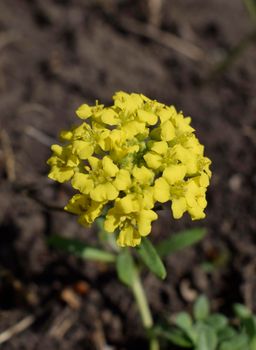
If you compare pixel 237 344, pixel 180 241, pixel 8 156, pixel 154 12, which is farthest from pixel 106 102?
pixel 237 344

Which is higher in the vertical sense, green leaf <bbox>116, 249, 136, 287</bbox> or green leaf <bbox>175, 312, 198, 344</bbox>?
green leaf <bbox>116, 249, 136, 287</bbox>

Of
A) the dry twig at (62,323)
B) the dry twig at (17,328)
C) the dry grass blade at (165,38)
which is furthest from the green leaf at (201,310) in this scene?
the dry grass blade at (165,38)

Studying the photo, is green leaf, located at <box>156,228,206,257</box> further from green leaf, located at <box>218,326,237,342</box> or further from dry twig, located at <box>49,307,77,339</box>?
dry twig, located at <box>49,307,77,339</box>

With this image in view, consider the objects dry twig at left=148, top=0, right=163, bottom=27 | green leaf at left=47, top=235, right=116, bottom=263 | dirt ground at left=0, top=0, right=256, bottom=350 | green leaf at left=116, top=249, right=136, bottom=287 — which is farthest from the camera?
dry twig at left=148, top=0, right=163, bottom=27

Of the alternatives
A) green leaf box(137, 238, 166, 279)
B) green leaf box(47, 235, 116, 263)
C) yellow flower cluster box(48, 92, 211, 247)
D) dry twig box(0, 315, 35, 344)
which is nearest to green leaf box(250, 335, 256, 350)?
green leaf box(137, 238, 166, 279)

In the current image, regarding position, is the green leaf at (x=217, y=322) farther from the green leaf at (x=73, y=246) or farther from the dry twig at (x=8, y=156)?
the dry twig at (x=8, y=156)

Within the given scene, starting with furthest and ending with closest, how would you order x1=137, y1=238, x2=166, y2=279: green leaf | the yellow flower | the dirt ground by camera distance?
the dirt ground < x1=137, y1=238, x2=166, y2=279: green leaf < the yellow flower

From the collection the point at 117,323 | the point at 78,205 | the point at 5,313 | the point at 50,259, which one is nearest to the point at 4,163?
the point at 50,259
